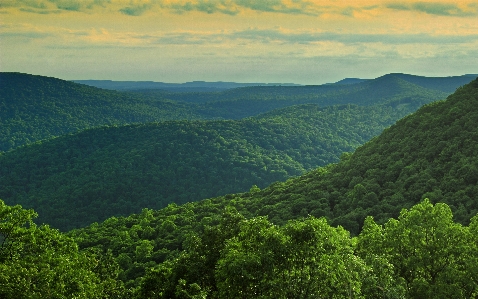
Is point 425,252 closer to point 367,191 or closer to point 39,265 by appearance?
point 39,265

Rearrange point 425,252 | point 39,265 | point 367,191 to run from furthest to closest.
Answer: point 367,191
point 425,252
point 39,265

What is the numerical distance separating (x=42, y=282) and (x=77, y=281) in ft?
8.15

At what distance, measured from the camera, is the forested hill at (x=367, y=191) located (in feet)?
212

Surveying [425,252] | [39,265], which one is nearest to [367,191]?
[425,252]

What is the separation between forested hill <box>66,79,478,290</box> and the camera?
6475 centimetres

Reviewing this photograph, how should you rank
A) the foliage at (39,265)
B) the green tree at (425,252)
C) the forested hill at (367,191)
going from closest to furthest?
1. the foliage at (39,265)
2. the green tree at (425,252)
3. the forested hill at (367,191)

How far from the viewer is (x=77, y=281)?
32875 mm

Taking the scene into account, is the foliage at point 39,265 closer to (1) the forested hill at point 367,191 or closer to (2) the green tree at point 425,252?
(1) the forested hill at point 367,191

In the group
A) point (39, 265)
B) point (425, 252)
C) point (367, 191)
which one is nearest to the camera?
point (39, 265)

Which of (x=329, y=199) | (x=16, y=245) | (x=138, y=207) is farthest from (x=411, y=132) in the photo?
(x=138, y=207)

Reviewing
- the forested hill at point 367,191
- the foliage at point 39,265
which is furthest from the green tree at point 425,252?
the foliage at point 39,265

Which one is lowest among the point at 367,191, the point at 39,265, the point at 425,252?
the point at 367,191

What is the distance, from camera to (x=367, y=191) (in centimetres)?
7212

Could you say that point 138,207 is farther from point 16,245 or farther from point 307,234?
point 307,234
